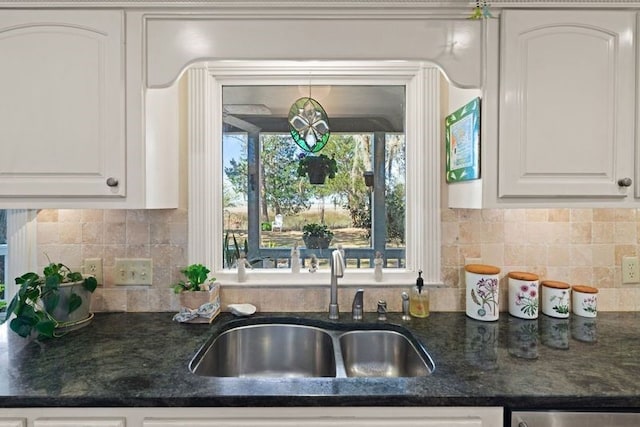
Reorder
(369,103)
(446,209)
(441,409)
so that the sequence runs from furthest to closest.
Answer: (369,103), (446,209), (441,409)

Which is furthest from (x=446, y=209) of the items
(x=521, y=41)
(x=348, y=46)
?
(x=348, y=46)

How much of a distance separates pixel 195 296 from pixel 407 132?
48.9 inches

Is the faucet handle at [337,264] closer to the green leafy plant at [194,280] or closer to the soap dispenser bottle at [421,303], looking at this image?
the soap dispenser bottle at [421,303]

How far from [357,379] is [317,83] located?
4.37 feet

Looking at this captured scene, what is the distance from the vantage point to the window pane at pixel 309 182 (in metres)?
1.77

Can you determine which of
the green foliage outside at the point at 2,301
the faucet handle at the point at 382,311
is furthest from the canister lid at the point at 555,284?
the green foliage outside at the point at 2,301

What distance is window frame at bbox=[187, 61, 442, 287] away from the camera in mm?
1647

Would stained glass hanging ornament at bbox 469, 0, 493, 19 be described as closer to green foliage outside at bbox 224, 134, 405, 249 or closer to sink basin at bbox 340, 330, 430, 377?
green foliage outside at bbox 224, 134, 405, 249

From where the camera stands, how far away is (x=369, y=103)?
1.77 meters

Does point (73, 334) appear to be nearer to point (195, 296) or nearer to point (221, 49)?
point (195, 296)

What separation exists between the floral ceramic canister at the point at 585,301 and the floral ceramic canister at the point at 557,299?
5 centimetres

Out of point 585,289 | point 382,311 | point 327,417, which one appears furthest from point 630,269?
point 327,417

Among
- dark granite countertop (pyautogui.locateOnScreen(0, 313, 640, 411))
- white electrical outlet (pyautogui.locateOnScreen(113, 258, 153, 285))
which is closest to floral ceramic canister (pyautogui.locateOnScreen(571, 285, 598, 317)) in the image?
dark granite countertop (pyautogui.locateOnScreen(0, 313, 640, 411))

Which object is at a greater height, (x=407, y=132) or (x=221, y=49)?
(x=221, y=49)
